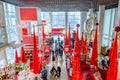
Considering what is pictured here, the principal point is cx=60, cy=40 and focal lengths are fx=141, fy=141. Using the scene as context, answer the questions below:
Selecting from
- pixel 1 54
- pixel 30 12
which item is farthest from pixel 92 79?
pixel 30 12

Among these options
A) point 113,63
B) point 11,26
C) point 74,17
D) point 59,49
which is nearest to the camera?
point 113,63

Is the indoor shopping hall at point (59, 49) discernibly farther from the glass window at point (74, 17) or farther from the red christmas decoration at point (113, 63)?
the glass window at point (74, 17)

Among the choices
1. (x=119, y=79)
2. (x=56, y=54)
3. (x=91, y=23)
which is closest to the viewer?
(x=119, y=79)

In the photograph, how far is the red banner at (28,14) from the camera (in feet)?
42.2

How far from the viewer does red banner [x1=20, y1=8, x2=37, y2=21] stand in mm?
12852

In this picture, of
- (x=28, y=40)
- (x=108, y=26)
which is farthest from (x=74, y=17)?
(x=28, y=40)

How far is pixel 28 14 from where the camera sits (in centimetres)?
1301

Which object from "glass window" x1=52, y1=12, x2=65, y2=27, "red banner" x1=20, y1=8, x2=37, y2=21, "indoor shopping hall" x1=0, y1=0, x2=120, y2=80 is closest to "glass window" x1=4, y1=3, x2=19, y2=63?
"indoor shopping hall" x1=0, y1=0, x2=120, y2=80

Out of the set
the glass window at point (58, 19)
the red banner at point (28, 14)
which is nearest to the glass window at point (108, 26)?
the red banner at point (28, 14)

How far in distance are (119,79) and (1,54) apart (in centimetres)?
712

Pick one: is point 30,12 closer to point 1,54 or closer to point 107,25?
point 1,54

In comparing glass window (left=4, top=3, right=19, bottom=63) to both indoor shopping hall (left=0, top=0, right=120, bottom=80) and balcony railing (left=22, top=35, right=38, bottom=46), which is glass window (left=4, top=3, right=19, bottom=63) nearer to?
indoor shopping hall (left=0, top=0, right=120, bottom=80)

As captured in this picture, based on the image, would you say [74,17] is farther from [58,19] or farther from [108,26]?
[108,26]

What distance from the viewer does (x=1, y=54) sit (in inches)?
358
